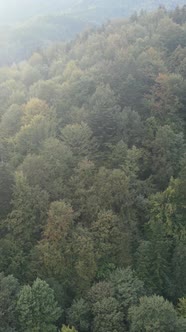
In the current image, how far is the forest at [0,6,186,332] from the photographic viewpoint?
45434 millimetres

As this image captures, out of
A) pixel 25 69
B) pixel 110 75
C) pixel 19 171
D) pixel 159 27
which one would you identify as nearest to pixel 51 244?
pixel 19 171

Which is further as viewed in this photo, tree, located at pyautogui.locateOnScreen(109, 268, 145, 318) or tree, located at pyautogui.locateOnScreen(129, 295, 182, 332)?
tree, located at pyautogui.locateOnScreen(109, 268, 145, 318)

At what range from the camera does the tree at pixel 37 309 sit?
44188 millimetres

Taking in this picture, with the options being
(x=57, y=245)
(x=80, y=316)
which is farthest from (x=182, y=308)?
(x=57, y=245)

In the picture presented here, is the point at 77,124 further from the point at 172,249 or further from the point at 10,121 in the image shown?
the point at 172,249

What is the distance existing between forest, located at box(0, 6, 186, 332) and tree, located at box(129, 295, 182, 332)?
0.09 metres

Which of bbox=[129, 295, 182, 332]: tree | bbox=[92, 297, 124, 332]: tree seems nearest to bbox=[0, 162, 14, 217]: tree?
bbox=[92, 297, 124, 332]: tree

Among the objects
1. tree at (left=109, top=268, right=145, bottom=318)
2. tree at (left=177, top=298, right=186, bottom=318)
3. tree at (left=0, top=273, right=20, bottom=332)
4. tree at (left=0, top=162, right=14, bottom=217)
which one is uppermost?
tree at (left=0, top=162, right=14, bottom=217)

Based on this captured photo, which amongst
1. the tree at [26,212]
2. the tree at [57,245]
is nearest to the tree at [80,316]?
the tree at [57,245]

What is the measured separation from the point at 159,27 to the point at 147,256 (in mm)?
66663

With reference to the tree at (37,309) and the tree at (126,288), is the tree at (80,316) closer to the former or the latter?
the tree at (37,309)

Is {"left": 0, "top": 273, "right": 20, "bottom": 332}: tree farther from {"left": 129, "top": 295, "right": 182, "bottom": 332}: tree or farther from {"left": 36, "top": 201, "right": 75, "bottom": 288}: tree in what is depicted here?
{"left": 129, "top": 295, "right": 182, "bottom": 332}: tree

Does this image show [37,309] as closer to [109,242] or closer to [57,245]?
[57,245]

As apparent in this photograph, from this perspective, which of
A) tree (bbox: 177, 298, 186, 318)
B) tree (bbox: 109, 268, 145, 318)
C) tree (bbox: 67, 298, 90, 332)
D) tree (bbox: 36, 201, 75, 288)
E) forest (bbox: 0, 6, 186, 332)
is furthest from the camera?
tree (bbox: 36, 201, 75, 288)
